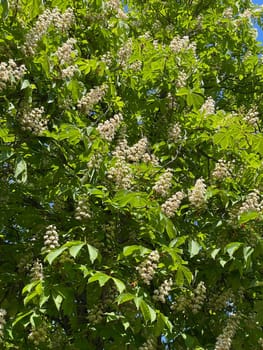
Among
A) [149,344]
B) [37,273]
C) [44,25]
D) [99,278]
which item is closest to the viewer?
[99,278]

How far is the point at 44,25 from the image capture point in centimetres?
405

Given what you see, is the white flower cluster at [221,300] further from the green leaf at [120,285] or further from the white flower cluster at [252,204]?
the green leaf at [120,285]

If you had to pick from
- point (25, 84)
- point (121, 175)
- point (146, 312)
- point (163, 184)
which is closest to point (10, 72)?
point (25, 84)

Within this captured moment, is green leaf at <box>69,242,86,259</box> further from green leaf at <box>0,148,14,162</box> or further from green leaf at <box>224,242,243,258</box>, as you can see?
green leaf at <box>224,242,243,258</box>

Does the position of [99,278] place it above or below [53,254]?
below

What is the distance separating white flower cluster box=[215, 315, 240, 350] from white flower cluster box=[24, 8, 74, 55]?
2.25 metres

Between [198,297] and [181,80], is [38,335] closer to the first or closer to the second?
[198,297]

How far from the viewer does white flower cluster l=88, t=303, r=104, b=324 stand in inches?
143

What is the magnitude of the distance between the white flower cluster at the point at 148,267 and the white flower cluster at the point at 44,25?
1618mm

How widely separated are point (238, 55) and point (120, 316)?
3730mm

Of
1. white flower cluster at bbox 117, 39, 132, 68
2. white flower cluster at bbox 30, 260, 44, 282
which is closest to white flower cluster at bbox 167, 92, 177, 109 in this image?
white flower cluster at bbox 117, 39, 132, 68

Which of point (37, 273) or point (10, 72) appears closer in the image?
point (37, 273)

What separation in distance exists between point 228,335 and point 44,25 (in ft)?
7.97

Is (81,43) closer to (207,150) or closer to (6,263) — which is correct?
(207,150)
